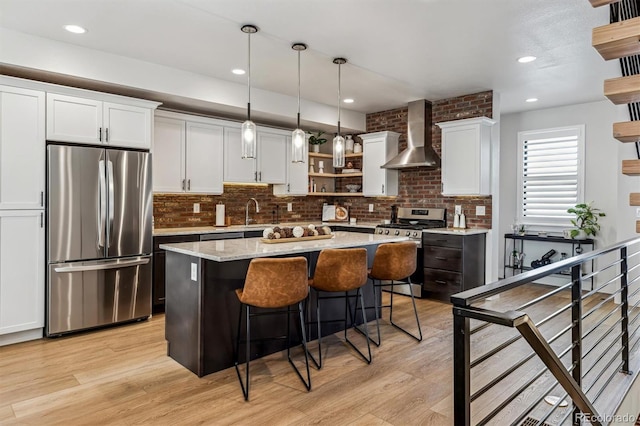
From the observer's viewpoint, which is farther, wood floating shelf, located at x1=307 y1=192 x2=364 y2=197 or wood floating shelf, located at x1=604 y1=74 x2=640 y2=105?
wood floating shelf, located at x1=307 y1=192 x2=364 y2=197

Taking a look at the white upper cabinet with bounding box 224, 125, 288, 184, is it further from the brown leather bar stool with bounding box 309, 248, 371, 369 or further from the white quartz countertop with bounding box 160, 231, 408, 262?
the brown leather bar stool with bounding box 309, 248, 371, 369

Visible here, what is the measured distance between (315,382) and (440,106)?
171 inches

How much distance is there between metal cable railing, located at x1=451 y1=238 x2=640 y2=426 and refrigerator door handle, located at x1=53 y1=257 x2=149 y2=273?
10.6 feet

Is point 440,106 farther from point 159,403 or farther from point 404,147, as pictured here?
point 159,403

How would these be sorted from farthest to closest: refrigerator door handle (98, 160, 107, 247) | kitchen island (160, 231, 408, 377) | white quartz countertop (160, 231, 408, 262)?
1. refrigerator door handle (98, 160, 107, 247)
2. kitchen island (160, 231, 408, 377)
3. white quartz countertop (160, 231, 408, 262)

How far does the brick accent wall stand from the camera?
17.0 feet

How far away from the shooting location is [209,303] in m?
2.90

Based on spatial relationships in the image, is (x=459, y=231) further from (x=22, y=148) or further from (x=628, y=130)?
(x=22, y=148)

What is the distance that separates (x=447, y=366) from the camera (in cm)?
311

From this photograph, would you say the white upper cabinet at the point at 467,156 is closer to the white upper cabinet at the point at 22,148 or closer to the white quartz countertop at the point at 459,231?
the white quartz countertop at the point at 459,231

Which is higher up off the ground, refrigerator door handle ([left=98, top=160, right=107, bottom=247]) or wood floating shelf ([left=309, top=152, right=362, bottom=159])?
wood floating shelf ([left=309, top=152, right=362, bottom=159])

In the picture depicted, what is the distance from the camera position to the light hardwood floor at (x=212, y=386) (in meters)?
2.37

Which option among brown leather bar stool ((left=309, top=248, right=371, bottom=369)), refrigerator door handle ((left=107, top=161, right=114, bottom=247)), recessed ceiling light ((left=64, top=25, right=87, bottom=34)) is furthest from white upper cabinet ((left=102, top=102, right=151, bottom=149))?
brown leather bar stool ((left=309, top=248, right=371, bottom=369))

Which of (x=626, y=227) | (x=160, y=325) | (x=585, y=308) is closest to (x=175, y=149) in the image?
(x=160, y=325)
